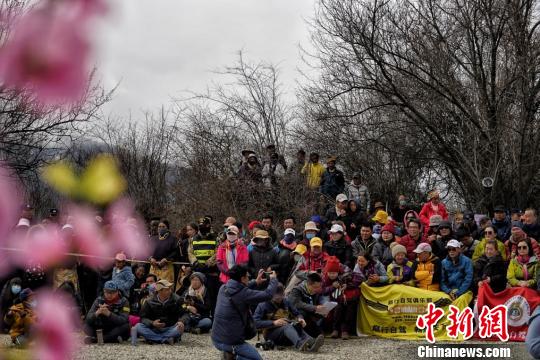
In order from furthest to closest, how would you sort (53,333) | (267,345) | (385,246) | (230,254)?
(385,246), (230,254), (267,345), (53,333)

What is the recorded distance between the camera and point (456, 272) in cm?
1026

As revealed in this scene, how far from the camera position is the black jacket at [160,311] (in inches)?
404

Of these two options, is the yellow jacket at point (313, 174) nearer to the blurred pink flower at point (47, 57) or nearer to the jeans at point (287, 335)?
the jeans at point (287, 335)

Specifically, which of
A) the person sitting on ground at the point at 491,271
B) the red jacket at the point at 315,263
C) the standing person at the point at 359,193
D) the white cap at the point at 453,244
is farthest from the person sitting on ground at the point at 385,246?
the standing person at the point at 359,193

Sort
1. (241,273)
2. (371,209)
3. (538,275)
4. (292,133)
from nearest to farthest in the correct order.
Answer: (241,273) → (538,275) → (371,209) → (292,133)

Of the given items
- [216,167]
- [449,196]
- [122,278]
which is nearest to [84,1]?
[122,278]

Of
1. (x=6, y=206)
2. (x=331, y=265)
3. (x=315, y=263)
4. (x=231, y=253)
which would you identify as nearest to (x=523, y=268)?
(x=331, y=265)

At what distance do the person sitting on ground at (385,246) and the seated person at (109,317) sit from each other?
13.7 feet

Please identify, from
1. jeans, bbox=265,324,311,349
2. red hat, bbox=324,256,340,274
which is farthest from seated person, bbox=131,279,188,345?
red hat, bbox=324,256,340,274

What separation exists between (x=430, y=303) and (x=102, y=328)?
5.06 m

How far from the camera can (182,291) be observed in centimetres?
1159

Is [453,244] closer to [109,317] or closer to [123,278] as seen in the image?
[123,278]

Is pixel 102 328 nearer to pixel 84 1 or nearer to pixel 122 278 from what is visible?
pixel 122 278

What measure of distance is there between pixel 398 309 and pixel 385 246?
120cm
